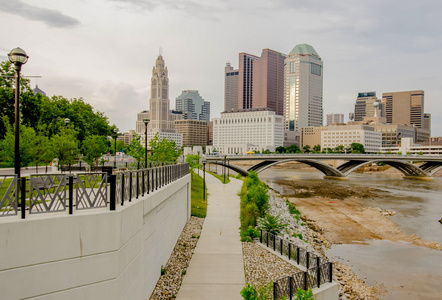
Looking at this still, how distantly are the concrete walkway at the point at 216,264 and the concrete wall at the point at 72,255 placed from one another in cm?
401

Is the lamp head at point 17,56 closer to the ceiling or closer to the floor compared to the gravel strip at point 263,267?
closer to the ceiling

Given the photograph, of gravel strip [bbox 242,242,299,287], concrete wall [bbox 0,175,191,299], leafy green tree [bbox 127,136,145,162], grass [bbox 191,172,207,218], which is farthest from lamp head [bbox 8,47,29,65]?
leafy green tree [bbox 127,136,145,162]

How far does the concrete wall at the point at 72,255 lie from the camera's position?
22.1 ft

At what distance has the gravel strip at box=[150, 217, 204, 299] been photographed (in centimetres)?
1286

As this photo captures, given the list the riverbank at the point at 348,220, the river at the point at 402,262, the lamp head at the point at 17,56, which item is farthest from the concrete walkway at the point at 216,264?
the riverbank at the point at 348,220

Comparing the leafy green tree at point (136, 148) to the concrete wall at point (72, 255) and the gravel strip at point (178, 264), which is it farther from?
the concrete wall at point (72, 255)

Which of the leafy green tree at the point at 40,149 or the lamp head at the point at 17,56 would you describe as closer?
the lamp head at the point at 17,56

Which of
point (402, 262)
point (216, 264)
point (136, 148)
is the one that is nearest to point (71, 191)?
point (216, 264)

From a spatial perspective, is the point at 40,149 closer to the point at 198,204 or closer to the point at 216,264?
the point at 216,264

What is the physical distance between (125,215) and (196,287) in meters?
6.27

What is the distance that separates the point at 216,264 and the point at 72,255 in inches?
382

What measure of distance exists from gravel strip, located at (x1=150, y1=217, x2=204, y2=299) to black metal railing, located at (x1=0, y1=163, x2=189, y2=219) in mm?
3926

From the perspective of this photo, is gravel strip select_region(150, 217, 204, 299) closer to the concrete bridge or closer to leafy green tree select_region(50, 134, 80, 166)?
leafy green tree select_region(50, 134, 80, 166)

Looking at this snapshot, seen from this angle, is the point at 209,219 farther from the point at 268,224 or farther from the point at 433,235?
the point at 433,235
